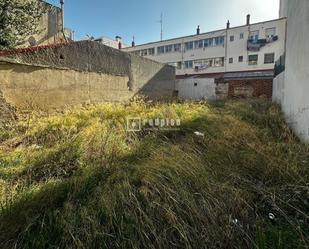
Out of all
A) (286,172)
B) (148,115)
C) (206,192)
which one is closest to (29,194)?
(206,192)

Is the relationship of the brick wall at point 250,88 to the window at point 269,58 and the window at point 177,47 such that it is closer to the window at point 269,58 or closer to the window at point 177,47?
the window at point 269,58

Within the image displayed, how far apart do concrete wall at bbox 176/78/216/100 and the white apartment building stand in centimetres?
513

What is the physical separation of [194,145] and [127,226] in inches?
77.1

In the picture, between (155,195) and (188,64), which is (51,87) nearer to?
(155,195)

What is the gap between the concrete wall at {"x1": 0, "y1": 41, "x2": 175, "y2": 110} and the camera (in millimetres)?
5309

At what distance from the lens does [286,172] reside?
2.48 metres

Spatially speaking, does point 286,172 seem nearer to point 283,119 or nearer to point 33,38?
point 283,119

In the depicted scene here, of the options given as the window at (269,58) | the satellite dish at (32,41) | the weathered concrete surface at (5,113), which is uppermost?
the window at (269,58)

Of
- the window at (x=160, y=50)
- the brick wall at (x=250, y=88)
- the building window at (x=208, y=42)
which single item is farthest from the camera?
the window at (x=160, y=50)

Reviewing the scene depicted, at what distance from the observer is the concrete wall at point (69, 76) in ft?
17.4

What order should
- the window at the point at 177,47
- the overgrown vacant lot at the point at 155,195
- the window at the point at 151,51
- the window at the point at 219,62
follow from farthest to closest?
the window at the point at 151,51, the window at the point at 177,47, the window at the point at 219,62, the overgrown vacant lot at the point at 155,195

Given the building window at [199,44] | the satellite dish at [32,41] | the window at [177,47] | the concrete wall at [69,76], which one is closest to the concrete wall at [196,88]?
the concrete wall at [69,76]

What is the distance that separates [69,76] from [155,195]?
587 centimetres

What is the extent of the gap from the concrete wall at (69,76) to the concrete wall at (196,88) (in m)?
4.92
